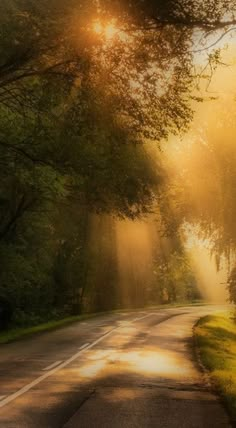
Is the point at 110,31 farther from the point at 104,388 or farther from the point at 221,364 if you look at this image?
the point at 221,364

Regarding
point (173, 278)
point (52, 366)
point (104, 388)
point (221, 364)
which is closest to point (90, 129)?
point (104, 388)

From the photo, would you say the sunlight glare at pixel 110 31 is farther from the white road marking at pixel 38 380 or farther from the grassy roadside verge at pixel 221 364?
the grassy roadside verge at pixel 221 364

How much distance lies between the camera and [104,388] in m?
12.4

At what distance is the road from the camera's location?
930cm

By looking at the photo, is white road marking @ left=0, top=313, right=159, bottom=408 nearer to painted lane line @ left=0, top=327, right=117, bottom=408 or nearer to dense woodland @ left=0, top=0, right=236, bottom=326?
painted lane line @ left=0, top=327, right=117, bottom=408

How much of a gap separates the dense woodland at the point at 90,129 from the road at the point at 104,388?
17.4 feet

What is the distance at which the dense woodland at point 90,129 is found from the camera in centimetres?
1073

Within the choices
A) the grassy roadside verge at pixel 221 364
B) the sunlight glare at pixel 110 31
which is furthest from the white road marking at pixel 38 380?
the sunlight glare at pixel 110 31

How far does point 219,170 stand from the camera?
2850 centimetres

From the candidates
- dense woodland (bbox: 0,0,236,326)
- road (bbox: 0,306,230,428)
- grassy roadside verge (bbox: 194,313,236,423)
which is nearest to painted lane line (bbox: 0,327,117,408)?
road (bbox: 0,306,230,428)

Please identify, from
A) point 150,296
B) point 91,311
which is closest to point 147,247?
point 91,311

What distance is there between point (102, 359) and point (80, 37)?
400 inches

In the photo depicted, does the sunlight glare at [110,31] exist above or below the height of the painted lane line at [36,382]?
above

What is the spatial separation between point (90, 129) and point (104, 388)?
17.7 ft
